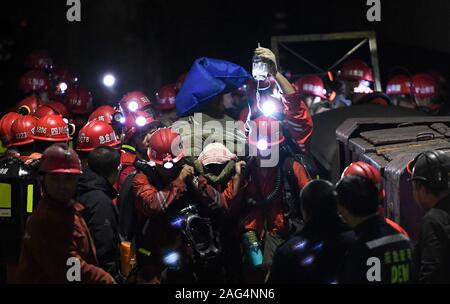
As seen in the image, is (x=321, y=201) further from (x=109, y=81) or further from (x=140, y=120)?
(x=109, y=81)

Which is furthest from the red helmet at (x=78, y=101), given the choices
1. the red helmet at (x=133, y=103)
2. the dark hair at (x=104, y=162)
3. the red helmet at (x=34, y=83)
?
the dark hair at (x=104, y=162)

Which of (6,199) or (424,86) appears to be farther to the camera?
(424,86)

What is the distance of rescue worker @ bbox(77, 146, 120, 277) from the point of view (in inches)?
204

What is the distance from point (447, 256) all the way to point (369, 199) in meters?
0.77

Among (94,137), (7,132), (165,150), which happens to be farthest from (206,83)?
(7,132)

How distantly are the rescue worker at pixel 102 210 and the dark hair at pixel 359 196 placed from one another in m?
1.85

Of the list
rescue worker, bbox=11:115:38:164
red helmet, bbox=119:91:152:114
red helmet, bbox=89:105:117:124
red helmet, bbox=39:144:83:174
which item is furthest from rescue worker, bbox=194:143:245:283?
red helmet, bbox=89:105:117:124

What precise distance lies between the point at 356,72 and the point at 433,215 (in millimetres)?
6904

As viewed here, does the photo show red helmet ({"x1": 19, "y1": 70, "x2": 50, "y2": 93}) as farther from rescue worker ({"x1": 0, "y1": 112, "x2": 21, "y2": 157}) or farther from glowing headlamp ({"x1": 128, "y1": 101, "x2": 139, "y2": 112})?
rescue worker ({"x1": 0, "y1": 112, "x2": 21, "y2": 157})

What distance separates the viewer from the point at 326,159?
843cm

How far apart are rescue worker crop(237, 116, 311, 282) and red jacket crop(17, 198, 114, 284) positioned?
4.44ft

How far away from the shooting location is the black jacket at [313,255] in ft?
14.3

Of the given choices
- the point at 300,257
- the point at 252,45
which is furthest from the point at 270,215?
the point at 252,45

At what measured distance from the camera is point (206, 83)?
21.9 feet
